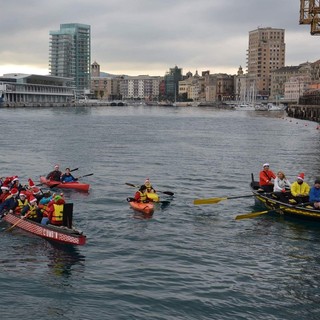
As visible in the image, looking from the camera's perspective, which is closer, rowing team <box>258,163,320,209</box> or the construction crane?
rowing team <box>258,163,320,209</box>

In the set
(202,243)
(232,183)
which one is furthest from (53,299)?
(232,183)

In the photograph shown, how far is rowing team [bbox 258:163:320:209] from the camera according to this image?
25938mm

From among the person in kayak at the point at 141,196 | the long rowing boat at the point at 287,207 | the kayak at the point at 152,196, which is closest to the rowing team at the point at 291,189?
the long rowing boat at the point at 287,207

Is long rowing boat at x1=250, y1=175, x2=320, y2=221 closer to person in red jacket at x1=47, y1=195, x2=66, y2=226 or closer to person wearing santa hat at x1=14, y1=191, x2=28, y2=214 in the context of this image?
person in red jacket at x1=47, y1=195, x2=66, y2=226

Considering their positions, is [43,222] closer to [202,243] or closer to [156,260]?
[156,260]

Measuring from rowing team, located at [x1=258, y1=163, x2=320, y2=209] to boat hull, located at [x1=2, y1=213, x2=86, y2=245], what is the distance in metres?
11.5

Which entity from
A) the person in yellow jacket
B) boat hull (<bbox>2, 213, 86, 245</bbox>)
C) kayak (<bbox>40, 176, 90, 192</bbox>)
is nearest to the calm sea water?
boat hull (<bbox>2, 213, 86, 245</bbox>)

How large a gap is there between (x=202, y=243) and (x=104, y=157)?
3281 centimetres

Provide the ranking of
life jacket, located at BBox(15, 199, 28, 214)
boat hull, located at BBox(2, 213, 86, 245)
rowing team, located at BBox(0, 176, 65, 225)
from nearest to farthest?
boat hull, located at BBox(2, 213, 86, 245), rowing team, located at BBox(0, 176, 65, 225), life jacket, located at BBox(15, 199, 28, 214)

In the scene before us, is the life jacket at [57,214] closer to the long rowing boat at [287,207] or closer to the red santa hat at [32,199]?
the red santa hat at [32,199]

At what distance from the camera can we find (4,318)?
16.1 m

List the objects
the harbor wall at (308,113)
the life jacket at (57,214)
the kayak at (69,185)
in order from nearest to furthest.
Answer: the life jacket at (57,214) < the kayak at (69,185) < the harbor wall at (308,113)

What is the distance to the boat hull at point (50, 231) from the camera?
21.7m

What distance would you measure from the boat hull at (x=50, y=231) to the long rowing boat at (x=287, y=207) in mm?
10996
